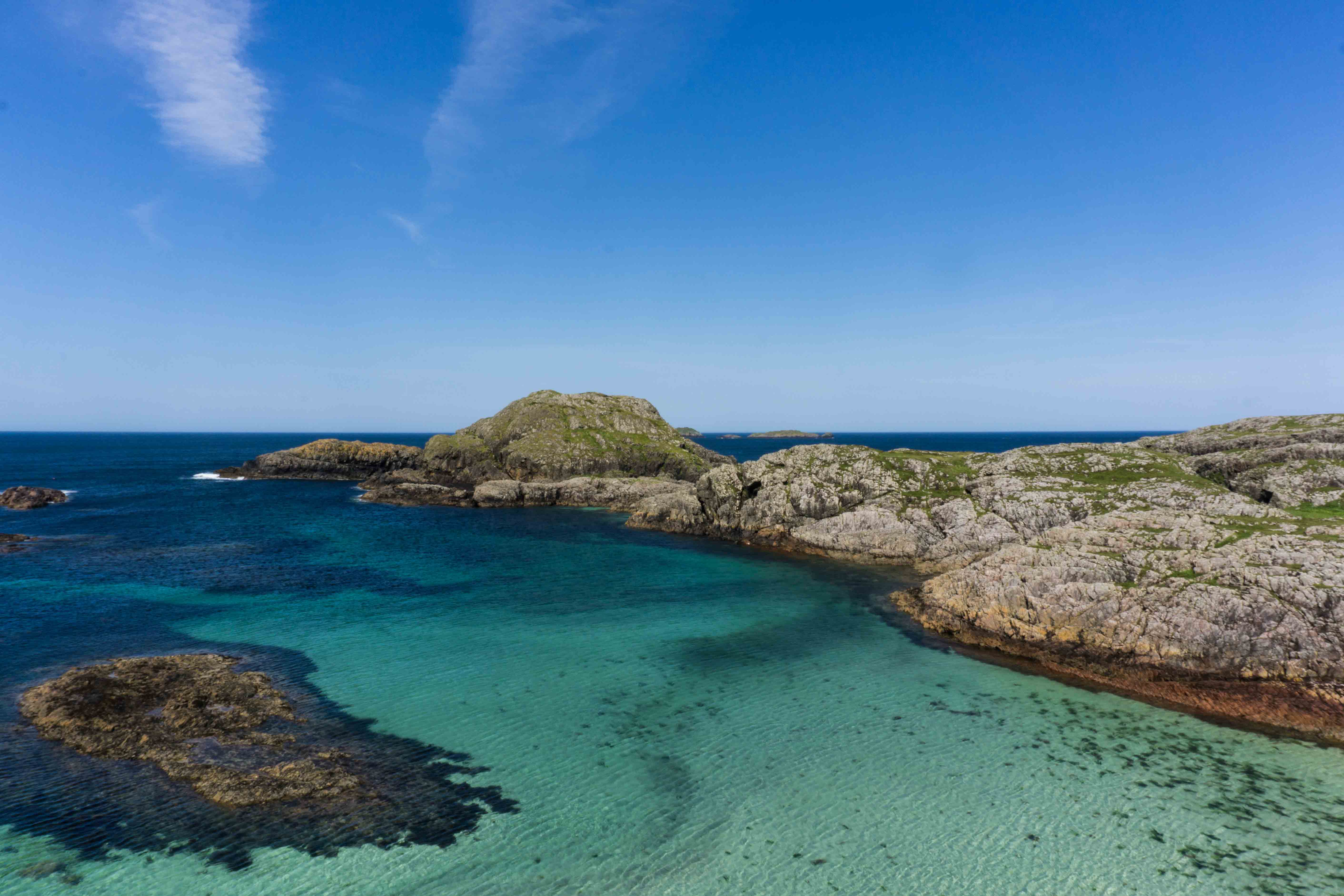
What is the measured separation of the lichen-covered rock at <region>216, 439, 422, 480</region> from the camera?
4333 inches

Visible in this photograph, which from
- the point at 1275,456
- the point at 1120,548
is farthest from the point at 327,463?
the point at 1275,456

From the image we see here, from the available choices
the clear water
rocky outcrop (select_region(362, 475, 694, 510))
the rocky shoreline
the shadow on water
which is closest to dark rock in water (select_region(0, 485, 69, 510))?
rocky outcrop (select_region(362, 475, 694, 510))

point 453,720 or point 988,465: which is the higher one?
point 988,465

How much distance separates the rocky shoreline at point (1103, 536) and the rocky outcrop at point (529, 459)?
3.76 ft

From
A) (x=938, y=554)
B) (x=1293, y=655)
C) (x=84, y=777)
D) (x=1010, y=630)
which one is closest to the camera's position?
(x=84, y=777)

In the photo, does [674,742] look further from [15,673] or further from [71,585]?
[71,585]

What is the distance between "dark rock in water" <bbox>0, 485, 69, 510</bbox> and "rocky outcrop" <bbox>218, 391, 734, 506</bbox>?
33278mm

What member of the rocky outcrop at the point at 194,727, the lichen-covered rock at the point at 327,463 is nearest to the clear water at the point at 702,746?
the rocky outcrop at the point at 194,727

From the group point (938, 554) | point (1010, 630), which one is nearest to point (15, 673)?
point (1010, 630)

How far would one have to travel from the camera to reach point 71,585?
38.0 meters

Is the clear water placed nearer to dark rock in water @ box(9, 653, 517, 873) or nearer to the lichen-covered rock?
dark rock in water @ box(9, 653, 517, 873)

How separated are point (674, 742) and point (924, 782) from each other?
8.09 m

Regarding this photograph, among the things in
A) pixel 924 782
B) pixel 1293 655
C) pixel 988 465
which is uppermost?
pixel 988 465

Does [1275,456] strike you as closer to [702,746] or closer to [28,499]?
[702,746]
